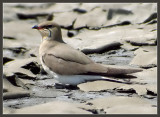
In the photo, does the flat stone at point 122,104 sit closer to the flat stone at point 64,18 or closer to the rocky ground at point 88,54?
the rocky ground at point 88,54

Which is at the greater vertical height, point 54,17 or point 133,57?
point 54,17

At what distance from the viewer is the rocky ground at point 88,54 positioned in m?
3.68

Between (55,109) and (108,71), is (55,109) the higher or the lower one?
the lower one

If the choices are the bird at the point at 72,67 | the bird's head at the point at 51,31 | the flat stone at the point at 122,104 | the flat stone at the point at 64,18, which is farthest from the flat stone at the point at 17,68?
the flat stone at the point at 64,18

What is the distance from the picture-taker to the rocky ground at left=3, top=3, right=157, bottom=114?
3.68 meters

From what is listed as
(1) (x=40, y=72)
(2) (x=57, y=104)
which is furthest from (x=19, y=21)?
(2) (x=57, y=104)

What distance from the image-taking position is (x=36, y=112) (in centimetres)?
333

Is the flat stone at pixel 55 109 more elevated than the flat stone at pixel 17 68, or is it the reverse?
the flat stone at pixel 17 68

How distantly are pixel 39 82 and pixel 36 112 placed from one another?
1.45m

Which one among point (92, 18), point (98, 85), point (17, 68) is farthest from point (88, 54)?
point (92, 18)

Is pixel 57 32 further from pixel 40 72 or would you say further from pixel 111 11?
pixel 111 11

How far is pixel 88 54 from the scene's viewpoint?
20.0 ft

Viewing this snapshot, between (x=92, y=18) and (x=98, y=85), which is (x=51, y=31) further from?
(x=92, y=18)

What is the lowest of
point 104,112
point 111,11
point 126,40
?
point 104,112
